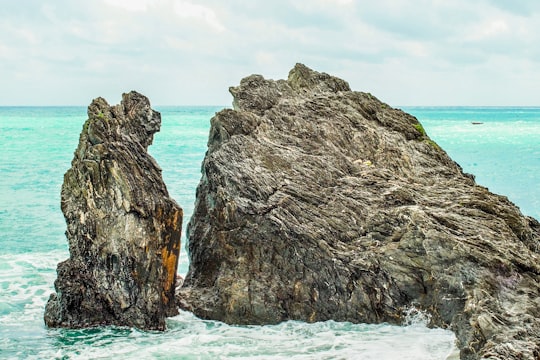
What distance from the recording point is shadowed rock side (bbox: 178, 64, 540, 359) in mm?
11453

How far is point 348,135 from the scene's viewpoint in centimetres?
1645

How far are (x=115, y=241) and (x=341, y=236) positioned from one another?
4.48 meters

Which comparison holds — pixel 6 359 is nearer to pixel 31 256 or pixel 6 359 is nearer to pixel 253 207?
pixel 253 207

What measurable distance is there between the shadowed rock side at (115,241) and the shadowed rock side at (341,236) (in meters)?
1.06

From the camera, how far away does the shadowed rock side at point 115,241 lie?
13.2 meters

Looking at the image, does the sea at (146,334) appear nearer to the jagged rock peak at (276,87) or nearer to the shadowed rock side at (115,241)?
the shadowed rock side at (115,241)

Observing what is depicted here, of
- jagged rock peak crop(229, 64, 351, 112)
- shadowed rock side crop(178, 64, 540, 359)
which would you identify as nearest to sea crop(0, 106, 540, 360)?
shadowed rock side crop(178, 64, 540, 359)

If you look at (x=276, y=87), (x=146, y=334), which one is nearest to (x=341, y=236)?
(x=146, y=334)

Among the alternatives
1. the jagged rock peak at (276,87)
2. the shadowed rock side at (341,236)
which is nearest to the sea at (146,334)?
the shadowed rock side at (341,236)

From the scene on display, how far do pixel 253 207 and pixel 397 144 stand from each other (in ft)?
16.6

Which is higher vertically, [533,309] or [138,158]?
[138,158]

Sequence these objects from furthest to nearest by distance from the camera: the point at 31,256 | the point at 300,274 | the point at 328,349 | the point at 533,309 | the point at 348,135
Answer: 1. the point at 31,256
2. the point at 348,135
3. the point at 300,274
4. the point at 328,349
5. the point at 533,309

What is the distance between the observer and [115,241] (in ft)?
43.5

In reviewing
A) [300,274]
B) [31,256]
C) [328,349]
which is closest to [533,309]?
[328,349]
